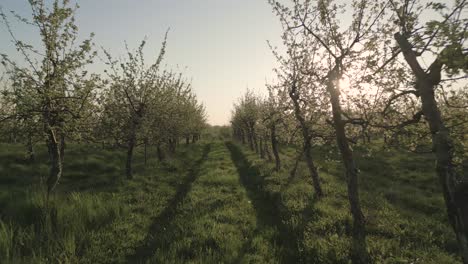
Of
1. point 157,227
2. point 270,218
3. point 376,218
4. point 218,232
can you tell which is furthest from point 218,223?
point 376,218

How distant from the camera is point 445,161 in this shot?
5828mm

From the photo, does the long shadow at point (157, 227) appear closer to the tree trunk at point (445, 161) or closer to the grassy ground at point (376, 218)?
the grassy ground at point (376, 218)

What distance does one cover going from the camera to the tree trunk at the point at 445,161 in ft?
18.6

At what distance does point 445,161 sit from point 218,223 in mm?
7842

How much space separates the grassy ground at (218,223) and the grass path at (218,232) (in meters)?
0.04

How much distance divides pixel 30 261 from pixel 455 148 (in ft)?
33.3

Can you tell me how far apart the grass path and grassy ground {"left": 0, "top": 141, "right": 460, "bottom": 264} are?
1.5 inches

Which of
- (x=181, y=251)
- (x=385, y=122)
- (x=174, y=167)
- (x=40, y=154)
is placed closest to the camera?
(x=181, y=251)

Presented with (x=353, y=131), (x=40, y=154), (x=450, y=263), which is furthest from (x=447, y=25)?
(x=40, y=154)

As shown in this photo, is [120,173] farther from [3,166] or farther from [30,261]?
[30,261]

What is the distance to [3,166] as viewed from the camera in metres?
22.4

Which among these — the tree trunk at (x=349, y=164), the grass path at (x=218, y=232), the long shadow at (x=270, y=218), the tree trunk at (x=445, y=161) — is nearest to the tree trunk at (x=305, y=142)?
the long shadow at (x=270, y=218)

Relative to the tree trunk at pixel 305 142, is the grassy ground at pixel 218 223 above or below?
below

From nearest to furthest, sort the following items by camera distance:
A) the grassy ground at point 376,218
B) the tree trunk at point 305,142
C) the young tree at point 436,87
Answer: the young tree at point 436,87
the grassy ground at point 376,218
the tree trunk at point 305,142
